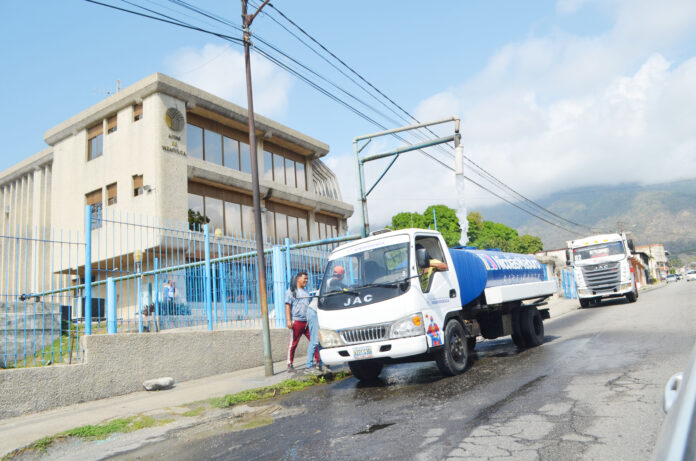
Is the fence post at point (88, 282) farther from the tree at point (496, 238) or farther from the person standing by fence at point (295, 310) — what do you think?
the tree at point (496, 238)

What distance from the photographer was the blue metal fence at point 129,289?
8.20m

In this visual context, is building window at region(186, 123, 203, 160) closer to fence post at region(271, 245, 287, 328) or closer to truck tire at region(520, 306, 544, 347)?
fence post at region(271, 245, 287, 328)

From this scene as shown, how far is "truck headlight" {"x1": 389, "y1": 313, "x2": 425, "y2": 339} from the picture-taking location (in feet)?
24.9

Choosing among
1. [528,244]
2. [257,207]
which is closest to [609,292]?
[257,207]

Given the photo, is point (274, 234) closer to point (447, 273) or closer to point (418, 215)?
point (447, 273)

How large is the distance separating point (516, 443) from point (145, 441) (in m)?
4.07

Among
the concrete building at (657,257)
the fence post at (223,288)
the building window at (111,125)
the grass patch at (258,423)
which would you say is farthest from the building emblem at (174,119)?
the concrete building at (657,257)

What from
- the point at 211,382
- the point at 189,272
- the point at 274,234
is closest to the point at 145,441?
the point at 211,382

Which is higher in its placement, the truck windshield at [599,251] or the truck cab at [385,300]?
the truck windshield at [599,251]

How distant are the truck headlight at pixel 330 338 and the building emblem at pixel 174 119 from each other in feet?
55.0

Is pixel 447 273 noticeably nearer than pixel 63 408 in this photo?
No

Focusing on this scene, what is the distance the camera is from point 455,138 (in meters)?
15.2

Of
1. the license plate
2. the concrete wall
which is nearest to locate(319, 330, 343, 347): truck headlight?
the license plate

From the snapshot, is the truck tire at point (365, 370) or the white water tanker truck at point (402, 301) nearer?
the white water tanker truck at point (402, 301)
